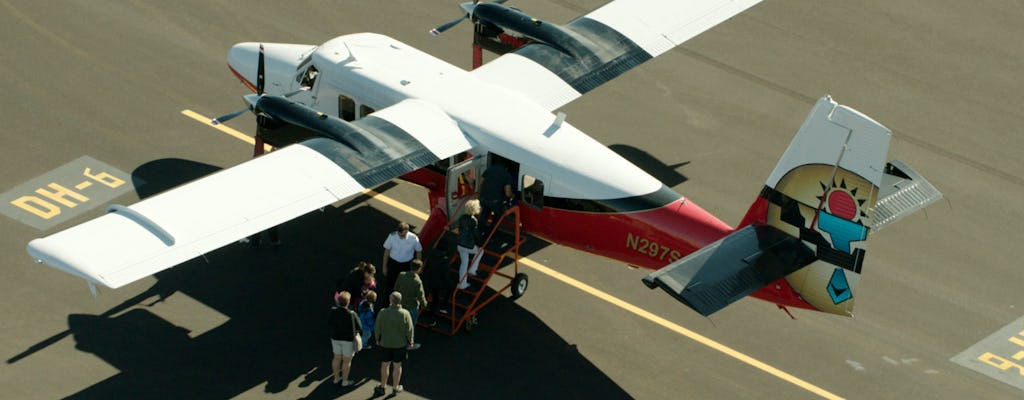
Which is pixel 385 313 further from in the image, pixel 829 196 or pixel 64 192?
pixel 64 192

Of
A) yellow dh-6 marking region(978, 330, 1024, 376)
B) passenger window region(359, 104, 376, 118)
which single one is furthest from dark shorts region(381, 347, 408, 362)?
yellow dh-6 marking region(978, 330, 1024, 376)

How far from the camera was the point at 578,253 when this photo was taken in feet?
104

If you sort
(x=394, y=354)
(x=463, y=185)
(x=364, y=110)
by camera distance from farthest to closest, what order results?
(x=364, y=110)
(x=463, y=185)
(x=394, y=354)

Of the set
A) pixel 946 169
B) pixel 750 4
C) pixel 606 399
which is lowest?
pixel 606 399

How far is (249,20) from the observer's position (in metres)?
39.7

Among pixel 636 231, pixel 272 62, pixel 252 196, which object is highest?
pixel 272 62

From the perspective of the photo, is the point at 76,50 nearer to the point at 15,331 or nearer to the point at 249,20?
the point at 249,20

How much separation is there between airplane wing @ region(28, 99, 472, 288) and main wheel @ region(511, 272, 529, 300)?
2.98 m

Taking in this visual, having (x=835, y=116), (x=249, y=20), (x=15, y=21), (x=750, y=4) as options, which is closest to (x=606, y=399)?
(x=835, y=116)

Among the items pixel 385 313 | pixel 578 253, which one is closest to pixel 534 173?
pixel 578 253

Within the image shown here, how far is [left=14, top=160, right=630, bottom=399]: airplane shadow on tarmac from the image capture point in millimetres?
27094

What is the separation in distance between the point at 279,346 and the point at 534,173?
6096mm

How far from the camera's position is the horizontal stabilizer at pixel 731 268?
24156 millimetres

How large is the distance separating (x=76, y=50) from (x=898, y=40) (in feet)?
75.0
